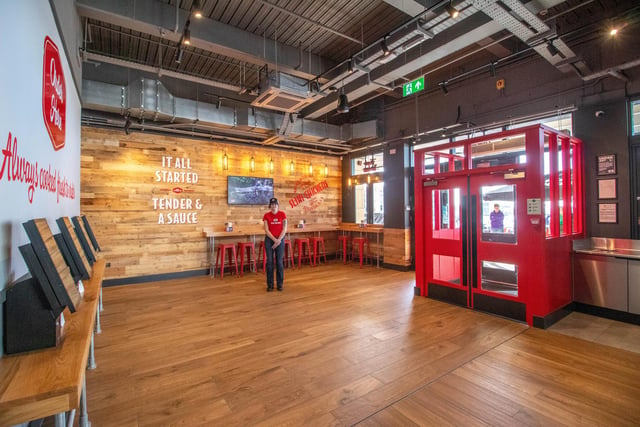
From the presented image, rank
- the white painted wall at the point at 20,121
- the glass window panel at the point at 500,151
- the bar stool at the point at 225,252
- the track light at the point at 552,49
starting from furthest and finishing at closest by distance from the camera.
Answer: the bar stool at the point at 225,252
the glass window panel at the point at 500,151
the track light at the point at 552,49
the white painted wall at the point at 20,121

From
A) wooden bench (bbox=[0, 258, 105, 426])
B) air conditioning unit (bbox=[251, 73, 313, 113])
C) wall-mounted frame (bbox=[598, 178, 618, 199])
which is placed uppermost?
air conditioning unit (bbox=[251, 73, 313, 113])

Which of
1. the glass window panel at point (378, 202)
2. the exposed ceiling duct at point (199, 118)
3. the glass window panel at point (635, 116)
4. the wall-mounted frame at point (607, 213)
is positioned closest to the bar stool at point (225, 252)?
the exposed ceiling duct at point (199, 118)

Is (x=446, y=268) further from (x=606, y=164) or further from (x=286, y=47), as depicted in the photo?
(x=286, y=47)

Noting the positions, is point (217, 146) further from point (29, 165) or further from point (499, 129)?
point (499, 129)

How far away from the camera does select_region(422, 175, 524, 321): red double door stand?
431cm

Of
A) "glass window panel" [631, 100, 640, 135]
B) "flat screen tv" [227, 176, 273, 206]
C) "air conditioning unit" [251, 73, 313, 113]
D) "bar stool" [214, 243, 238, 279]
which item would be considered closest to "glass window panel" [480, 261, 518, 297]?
"glass window panel" [631, 100, 640, 135]

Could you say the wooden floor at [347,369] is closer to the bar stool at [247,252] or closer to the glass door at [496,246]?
the glass door at [496,246]

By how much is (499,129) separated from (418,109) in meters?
1.90

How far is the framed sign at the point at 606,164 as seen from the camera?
456 centimetres

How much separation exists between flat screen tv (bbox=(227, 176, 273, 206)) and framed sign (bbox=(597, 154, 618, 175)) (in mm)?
6745

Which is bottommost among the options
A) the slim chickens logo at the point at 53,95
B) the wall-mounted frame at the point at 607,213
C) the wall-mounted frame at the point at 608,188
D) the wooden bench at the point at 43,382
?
the wooden bench at the point at 43,382

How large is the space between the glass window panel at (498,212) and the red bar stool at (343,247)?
4.50 metres

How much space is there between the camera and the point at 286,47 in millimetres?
5410

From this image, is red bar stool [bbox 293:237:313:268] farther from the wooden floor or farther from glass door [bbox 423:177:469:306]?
glass door [bbox 423:177:469:306]
